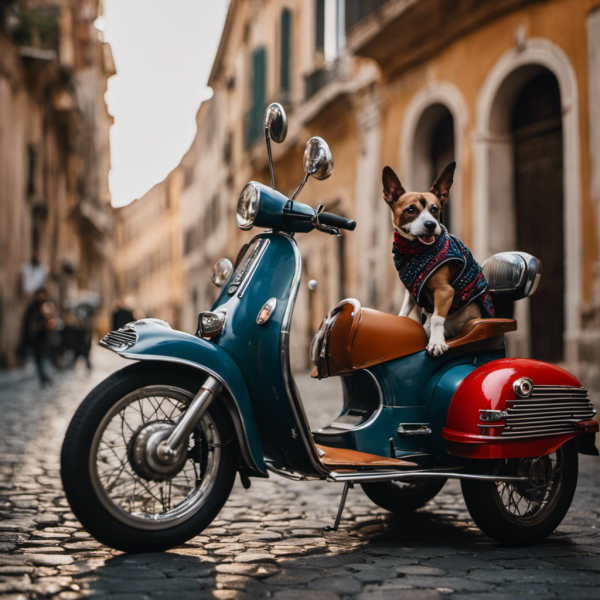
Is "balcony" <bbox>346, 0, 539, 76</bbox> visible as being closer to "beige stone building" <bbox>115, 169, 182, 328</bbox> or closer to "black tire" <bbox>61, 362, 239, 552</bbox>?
"black tire" <bbox>61, 362, 239, 552</bbox>

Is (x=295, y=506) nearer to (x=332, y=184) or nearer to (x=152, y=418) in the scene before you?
(x=152, y=418)

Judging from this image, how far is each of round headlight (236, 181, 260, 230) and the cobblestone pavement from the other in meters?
1.24

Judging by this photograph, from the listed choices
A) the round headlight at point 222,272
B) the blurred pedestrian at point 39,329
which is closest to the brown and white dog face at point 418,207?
the round headlight at point 222,272

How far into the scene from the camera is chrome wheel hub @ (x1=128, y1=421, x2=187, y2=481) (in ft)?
9.99

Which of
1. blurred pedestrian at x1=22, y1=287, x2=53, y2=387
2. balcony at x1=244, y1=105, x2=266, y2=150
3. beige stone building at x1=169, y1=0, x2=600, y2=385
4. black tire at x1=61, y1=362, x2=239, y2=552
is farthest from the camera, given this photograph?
balcony at x1=244, y1=105, x2=266, y2=150

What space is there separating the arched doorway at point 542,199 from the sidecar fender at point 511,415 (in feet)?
21.0

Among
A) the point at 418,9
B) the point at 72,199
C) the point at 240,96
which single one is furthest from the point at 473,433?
the point at 72,199

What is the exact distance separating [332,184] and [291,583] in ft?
43.7

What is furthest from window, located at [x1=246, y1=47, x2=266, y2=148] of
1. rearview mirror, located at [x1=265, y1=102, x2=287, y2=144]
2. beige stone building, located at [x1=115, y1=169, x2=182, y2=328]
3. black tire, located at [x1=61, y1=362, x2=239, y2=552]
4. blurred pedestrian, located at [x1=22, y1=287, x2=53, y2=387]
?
beige stone building, located at [x1=115, y1=169, x2=182, y2=328]

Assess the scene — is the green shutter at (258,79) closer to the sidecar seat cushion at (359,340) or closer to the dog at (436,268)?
the dog at (436,268)

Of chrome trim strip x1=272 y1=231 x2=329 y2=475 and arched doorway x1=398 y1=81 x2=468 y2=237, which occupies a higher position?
arched doorway x1=398 y1=81 x2=468 y2=237

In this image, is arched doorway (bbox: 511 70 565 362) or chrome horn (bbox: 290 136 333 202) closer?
chrome horn (bbox: 290 136 333 202)

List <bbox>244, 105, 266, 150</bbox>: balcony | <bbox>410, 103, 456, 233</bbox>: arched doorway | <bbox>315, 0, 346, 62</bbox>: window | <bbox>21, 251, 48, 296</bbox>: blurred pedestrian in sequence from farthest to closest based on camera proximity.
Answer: <bbox>244, 105, 266, 150</bbox>: balcony, <bbox>315, 0, 346, 62</bbox>: window, <bbox>21, 251, 48, 296</bbox>: blurred pedestrian, <bbox>410, 103, 456, 233</bbox>: arched doorway

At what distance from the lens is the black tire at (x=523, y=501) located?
3447mm
